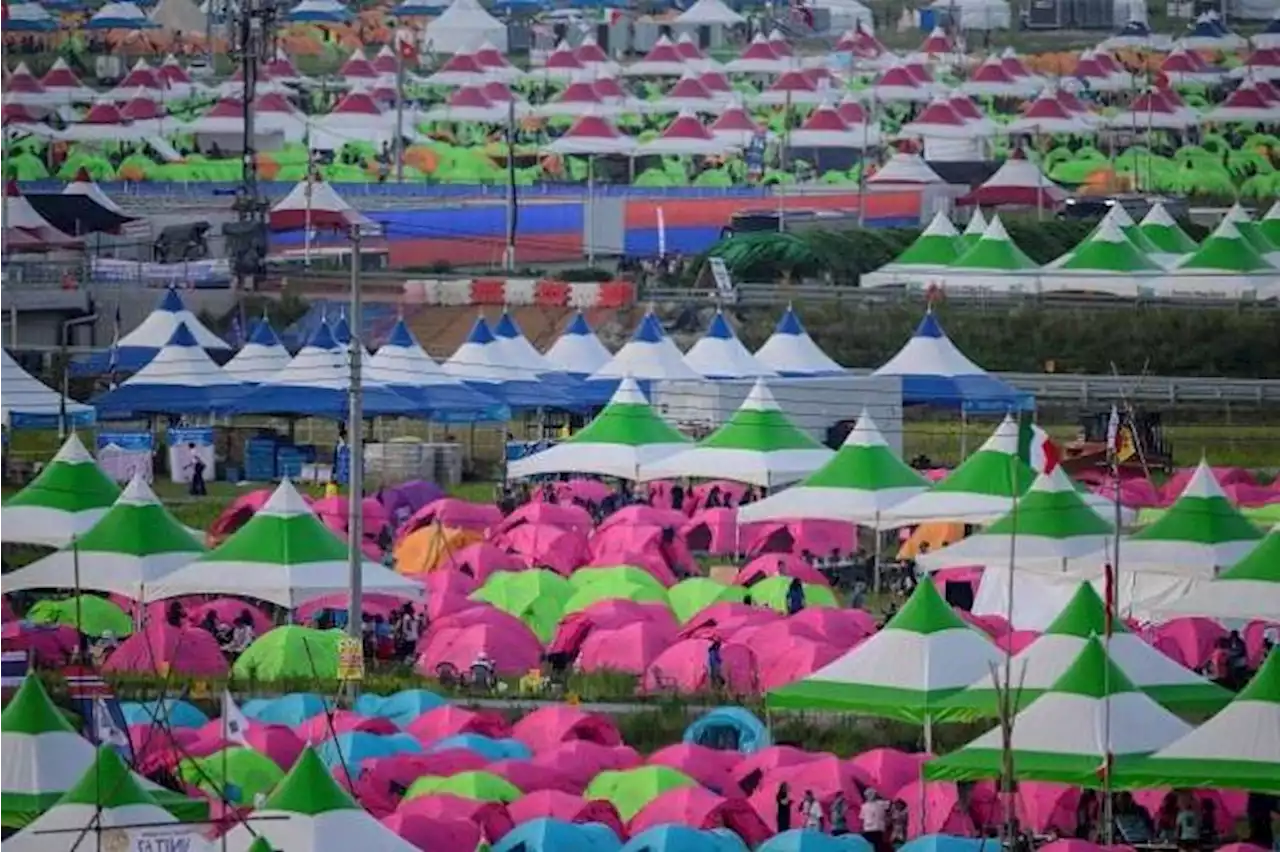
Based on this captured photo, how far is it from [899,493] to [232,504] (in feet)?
22.9

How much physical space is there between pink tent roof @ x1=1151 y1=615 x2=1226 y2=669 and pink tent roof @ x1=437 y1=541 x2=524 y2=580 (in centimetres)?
583

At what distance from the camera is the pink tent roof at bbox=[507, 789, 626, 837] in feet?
94.9

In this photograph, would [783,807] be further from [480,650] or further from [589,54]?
[589,54]

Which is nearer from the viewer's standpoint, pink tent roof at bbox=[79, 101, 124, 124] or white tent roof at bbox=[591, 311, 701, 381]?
white tent roof at bbox=[591, 311, 701, 381]

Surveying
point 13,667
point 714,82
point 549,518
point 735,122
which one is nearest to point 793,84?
point 714,82

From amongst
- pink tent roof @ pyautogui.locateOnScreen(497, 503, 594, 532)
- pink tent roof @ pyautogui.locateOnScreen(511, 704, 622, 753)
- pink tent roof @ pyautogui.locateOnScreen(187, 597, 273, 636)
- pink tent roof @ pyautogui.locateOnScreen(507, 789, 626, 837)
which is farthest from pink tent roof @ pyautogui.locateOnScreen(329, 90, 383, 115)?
pink tent roof @ pyautogui.locateOnScreen(507, 789, 626, 837)

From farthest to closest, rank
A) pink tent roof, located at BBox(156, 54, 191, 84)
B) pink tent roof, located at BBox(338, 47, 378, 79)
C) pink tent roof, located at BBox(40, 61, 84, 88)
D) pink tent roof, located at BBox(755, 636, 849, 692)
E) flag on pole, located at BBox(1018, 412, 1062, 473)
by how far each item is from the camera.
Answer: pink tent roof, located at BBox(338, 47, 378, 79) → pink tent roof, located at BBox(156, 54, 191, 84) → pink tent roof, located at BBox(40, 61, 84, 88) → flag on pole, located at BBox(1018, 412, 1062, 473) → pink tent roof, located at BBox(755, 636, 849, 692)

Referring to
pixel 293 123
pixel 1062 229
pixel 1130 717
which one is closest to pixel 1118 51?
pixel 293 123

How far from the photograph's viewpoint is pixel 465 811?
94.3 ft

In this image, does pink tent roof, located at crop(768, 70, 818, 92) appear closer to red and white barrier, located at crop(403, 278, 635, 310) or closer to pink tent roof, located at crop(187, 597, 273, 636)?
red and white barrier, located at crop(403, 278, 635, 310)

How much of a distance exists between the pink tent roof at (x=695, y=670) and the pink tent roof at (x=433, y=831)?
6.15 m

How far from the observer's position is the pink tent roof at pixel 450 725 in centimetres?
3144

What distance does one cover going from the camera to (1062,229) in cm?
6384

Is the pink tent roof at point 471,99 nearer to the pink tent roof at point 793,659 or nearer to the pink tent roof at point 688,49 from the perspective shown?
the pink tent roof at point 688,49
